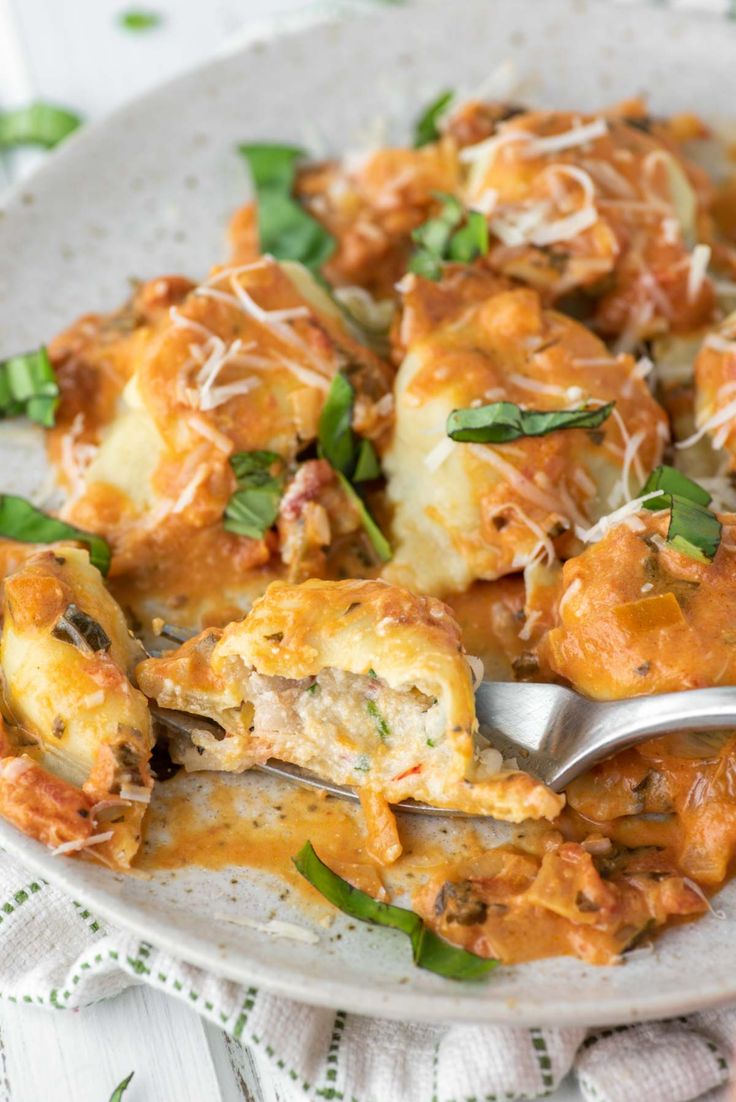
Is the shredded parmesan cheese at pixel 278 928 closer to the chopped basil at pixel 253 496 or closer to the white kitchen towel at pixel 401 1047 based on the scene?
the white kitchen towel at pixel 401 1047

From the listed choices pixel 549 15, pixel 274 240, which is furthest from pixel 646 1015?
pixel 549 15

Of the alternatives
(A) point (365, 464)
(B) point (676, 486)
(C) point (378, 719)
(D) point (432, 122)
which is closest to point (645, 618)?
(B) point (676, 486)

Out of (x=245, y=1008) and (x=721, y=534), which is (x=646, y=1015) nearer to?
(x=245, y=1008)

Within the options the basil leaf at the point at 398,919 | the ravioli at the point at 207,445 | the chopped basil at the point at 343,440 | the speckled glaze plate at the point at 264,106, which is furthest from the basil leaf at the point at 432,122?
the basil leaf at the point at 398,919

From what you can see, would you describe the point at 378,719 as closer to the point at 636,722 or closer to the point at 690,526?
the point at 636,722

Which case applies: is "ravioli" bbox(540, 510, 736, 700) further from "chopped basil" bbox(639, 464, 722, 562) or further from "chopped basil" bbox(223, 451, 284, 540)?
"chopped basil" bbox(223, 451, 284, 540)

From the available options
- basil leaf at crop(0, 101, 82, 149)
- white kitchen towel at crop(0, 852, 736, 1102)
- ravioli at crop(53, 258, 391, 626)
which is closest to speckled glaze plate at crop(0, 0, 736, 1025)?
ravioli at crop(53, 258, 391, 626)
